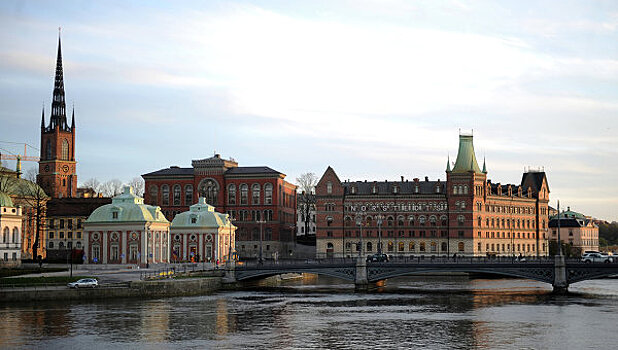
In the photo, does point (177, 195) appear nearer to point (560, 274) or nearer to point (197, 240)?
point (197, 240)

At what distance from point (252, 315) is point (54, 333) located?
19.5 metres

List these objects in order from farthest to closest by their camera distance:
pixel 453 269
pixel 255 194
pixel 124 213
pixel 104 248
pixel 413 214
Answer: pixel 255 194 → pixel 413 214 → pixel 124 213 → pixel 104 248 → pixel 453 269

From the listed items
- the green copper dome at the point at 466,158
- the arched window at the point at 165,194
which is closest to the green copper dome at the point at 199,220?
the arched window at the point at 165,194

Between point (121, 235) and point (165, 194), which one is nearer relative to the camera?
point (121, 235)

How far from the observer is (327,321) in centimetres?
7275

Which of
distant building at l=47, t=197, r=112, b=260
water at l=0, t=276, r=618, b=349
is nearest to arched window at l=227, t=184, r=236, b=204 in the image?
distant building at l=47, t=197, r=112, b=260

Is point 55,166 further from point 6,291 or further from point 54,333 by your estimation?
point 54,333

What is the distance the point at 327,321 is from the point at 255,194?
328ft

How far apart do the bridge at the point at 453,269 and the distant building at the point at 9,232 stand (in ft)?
110

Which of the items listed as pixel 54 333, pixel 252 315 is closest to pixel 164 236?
pixel 252 315

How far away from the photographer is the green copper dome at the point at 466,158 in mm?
166625

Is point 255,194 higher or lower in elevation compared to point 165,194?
lower

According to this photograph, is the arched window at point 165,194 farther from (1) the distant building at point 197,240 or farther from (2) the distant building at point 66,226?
(1) the distant building at point 197,240

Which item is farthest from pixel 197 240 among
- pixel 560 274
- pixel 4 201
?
pixel 560 274
